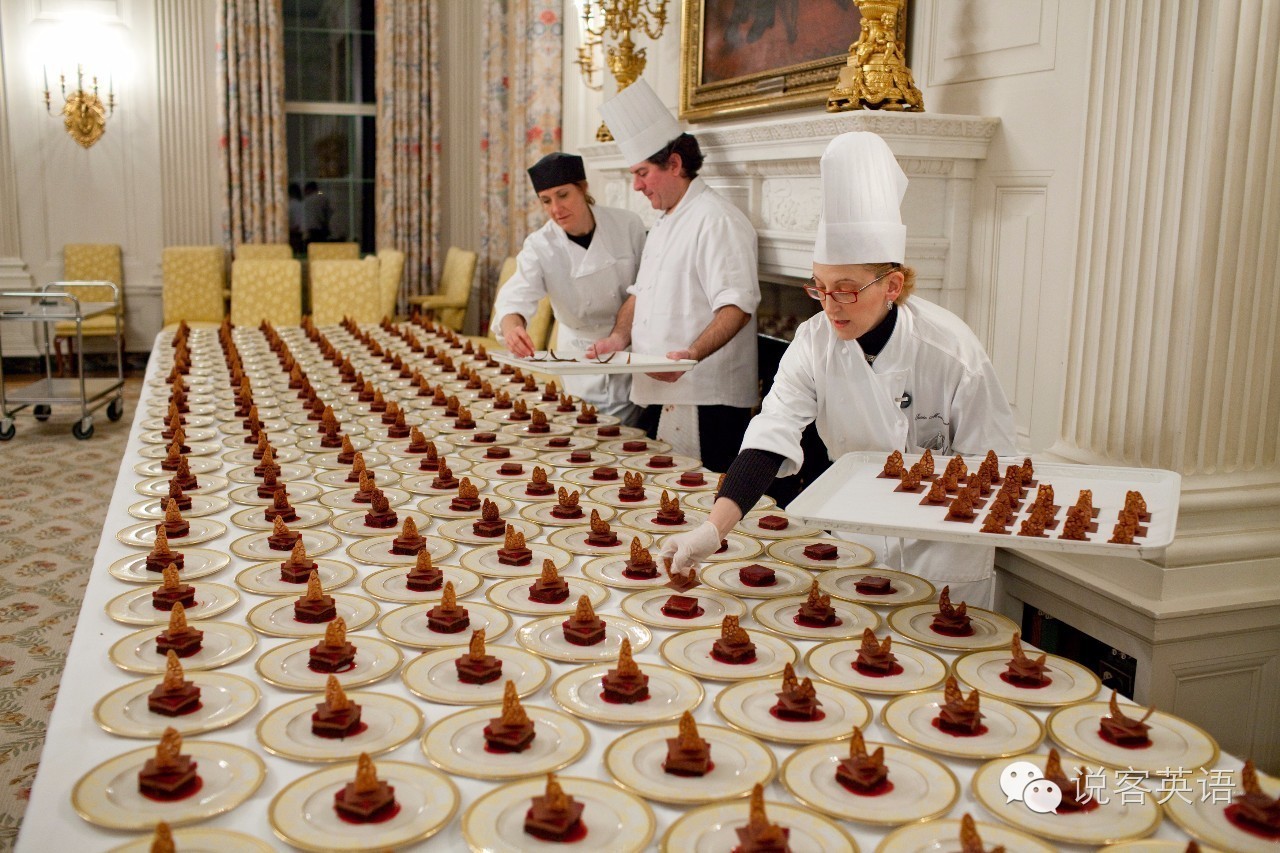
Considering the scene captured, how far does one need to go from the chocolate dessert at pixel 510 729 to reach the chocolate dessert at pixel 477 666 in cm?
15

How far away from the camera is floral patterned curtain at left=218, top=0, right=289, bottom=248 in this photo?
844cm

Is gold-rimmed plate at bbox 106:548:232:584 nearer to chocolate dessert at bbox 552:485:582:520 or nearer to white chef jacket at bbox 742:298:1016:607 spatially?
chocolate dessert at bbox 552:485:582:520

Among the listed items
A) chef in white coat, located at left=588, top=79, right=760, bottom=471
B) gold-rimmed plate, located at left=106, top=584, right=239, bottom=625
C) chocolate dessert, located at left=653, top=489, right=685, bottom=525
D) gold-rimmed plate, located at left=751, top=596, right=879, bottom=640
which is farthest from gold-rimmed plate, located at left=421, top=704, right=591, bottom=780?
chef in white coat, located at left=588, top=79, right=760, bottom=471

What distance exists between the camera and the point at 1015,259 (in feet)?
9.31

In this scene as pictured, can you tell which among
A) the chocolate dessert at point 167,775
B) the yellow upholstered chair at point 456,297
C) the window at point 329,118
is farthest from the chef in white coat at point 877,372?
the window at point 329,118

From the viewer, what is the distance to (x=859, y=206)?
1.94 metres

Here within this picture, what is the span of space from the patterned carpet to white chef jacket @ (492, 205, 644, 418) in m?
1.81

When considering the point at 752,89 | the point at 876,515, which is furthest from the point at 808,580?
the point at 752,89

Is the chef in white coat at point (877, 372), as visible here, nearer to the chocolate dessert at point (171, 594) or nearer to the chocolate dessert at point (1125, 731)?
the chocolate dessert at point (1125, 731)

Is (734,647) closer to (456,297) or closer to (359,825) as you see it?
(359,825)

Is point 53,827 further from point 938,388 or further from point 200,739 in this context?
point 938,388

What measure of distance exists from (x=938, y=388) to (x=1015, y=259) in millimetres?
899

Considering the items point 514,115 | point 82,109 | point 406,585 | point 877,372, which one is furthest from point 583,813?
point 82,109

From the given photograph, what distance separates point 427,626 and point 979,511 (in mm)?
864
